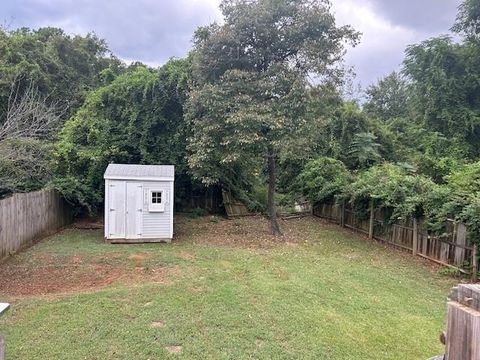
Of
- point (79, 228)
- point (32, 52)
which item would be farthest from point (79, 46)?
point (79, 228)

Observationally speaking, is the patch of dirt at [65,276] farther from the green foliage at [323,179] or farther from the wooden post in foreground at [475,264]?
the green foliage at [323,179]

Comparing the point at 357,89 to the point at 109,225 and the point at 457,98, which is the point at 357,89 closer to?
the point at 457,98

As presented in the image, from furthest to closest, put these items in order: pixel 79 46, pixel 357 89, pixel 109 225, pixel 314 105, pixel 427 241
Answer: pixel 357 89 → pixel 79 46 → pixel 314 105 → pixel 109 225 → pixel 427 241

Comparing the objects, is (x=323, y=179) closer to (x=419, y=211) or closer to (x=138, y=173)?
(x=419, y=211)

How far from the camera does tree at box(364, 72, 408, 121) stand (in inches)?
Result: 1389

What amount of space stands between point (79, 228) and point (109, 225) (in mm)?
2949

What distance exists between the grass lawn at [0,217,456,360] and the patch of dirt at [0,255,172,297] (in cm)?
2

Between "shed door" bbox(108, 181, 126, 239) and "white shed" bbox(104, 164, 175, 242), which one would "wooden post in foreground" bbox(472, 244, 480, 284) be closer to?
"white shed" bbox(104, 164, 175, 242)

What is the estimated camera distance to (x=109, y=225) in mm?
11500

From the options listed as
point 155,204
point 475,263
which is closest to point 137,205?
point 155,204

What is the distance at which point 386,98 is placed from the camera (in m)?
36.1

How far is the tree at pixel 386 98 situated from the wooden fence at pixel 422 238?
912 inches

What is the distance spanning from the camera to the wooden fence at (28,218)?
906 cm

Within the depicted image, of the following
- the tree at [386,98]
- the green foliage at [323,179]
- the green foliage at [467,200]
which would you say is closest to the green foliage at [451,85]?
the green foliage at [323,179]
